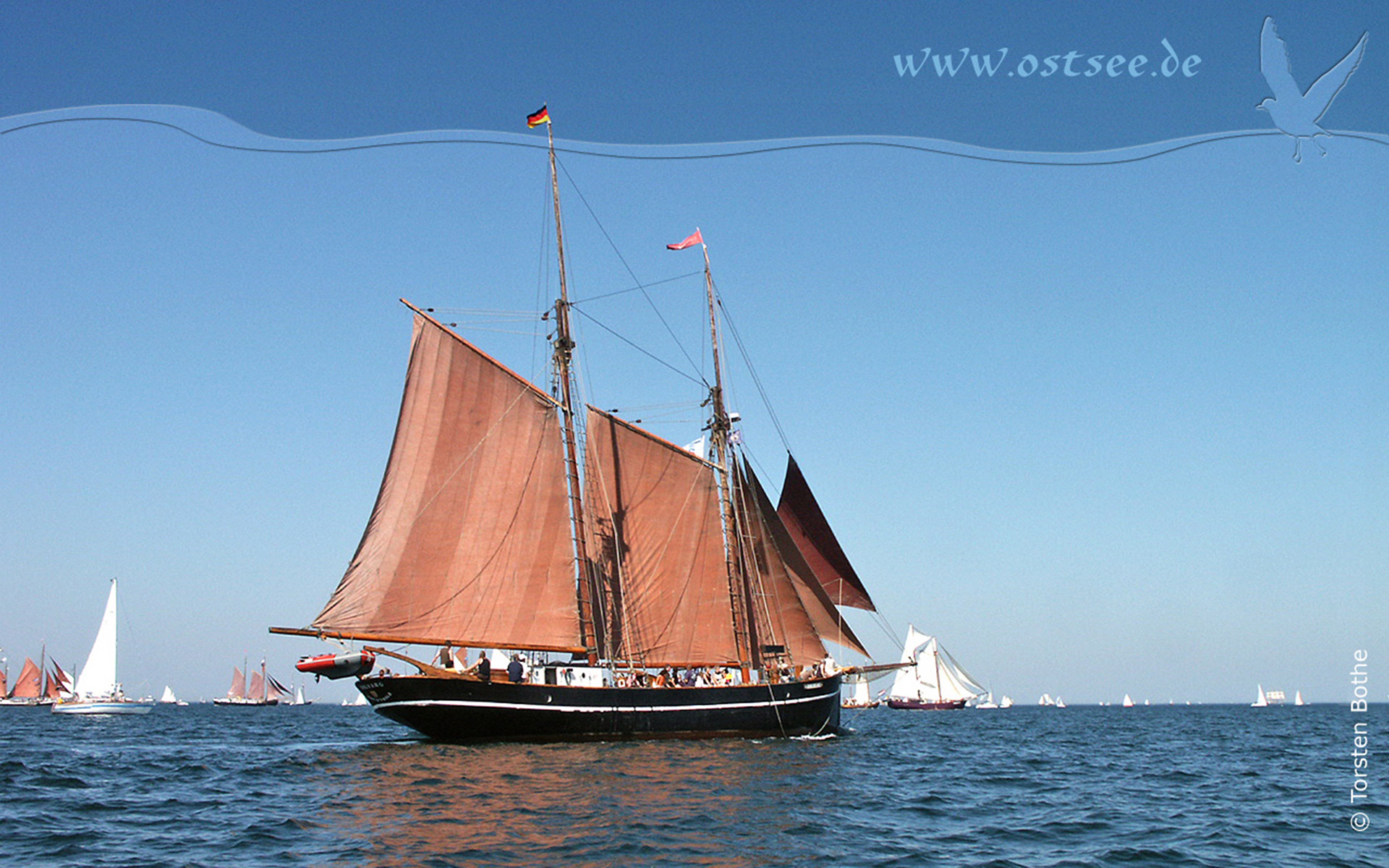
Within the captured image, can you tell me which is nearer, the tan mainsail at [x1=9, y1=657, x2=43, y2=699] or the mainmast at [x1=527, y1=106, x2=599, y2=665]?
the mainmast at [x1=527, y1=106, x2=599, y2=665]

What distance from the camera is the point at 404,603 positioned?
43.9 meters

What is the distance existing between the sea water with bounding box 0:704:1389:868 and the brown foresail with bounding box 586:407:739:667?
21.5 ft

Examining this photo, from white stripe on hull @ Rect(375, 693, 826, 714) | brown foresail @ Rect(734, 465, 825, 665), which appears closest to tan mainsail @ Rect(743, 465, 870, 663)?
brown foresail @ Rect(734, 465, 825, 665)

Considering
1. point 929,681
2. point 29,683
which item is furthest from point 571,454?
point 29,683

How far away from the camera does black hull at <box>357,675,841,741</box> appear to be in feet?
146

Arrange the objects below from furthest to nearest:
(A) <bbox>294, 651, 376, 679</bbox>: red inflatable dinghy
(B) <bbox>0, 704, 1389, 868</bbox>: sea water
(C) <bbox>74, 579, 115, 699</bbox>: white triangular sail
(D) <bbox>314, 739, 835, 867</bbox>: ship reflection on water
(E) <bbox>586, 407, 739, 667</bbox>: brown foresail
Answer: (C) <bbox>74, 579, 115, 699</bbox>: white triangular sail → (E) <bbox>586, 407, 739, 667</bbox>: brown foresail → (A) <bbox>294, 651, 376, 679</bbox>: red inflatable dinghy → (B) <bbox>0, 704, 1389, 868</bbox>: sea water → (D) <bbox>314, 739, 835, 867</bbox>: ship reflection on water

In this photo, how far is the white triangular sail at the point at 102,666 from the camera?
107m

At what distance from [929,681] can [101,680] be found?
10792 cm

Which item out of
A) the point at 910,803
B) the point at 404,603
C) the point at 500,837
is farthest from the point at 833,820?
the point at 404,603

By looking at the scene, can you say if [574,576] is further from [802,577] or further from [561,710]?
[802,577]

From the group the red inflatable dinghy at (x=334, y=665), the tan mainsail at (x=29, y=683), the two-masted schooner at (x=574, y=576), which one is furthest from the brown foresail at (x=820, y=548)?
the tan mainsail at (x=29, y=683)

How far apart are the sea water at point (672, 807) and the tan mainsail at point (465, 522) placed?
553cm

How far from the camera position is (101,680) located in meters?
108

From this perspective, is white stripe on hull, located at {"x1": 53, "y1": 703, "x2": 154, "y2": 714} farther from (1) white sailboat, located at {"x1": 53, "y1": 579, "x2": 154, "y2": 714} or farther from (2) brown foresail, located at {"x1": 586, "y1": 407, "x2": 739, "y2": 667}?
(2) brown foresail, located at {"x1": 586, "y1": 407, "x2": 739, "y2": 667}
